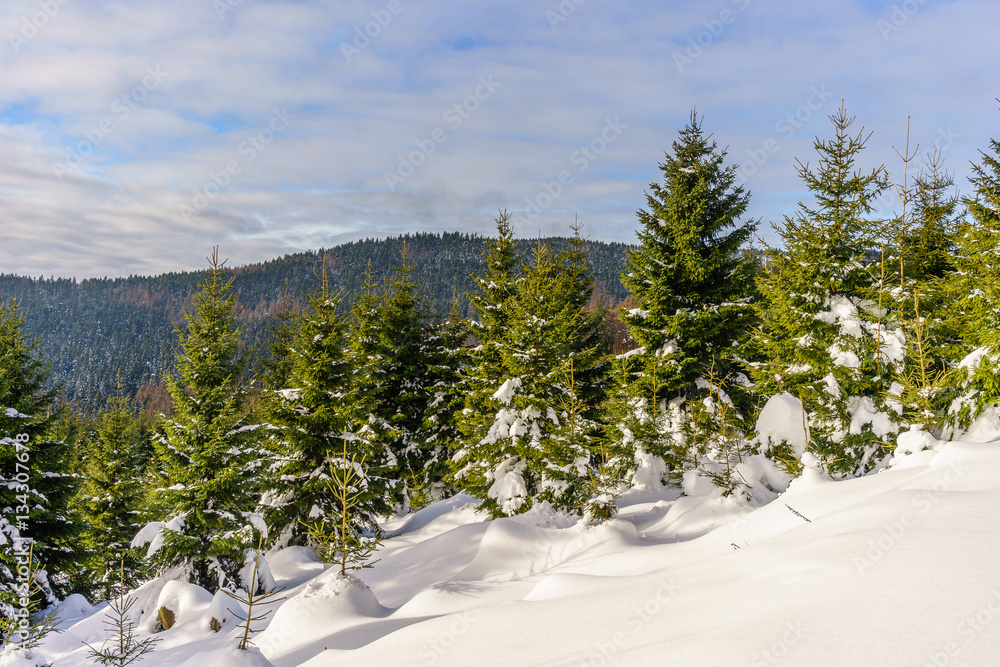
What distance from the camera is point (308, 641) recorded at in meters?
7.34

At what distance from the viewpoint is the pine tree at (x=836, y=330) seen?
500 inches

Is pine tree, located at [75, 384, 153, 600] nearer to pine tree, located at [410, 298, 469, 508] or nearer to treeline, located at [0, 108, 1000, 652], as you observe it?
treeline, located at [0, 108, 1000, 652]

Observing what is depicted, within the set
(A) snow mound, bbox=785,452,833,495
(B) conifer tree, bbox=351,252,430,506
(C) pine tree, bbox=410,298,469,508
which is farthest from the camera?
(C) pine tree, bbox=410,298,469,508

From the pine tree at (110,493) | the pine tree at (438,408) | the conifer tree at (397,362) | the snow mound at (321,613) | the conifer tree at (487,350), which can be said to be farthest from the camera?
the pine tree at (110,493)

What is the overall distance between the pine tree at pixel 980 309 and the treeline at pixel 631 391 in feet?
0.19

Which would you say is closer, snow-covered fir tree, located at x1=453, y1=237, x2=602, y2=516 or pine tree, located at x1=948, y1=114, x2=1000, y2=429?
pine tree, located at x1=948, y1=114, x2=1000, y2=429

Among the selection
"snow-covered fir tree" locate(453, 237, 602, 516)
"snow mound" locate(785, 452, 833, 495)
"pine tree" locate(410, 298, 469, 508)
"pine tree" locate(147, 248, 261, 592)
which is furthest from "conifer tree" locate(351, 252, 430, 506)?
"snow mound" locate(785, 452, 833, 495)

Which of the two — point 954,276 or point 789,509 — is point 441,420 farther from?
point 954,276

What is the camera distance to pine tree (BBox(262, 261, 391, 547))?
1564cm

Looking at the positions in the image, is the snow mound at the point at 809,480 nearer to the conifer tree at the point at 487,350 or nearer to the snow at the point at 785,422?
the snow at the point at 785,422

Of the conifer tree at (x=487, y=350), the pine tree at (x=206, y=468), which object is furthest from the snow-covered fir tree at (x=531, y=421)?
the pine tree at (x=206, y=468)

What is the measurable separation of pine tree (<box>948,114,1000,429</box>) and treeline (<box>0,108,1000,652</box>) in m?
0.06

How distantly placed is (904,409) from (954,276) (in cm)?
364

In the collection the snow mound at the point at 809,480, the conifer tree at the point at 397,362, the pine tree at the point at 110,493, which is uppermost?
the conifer tree at the point at 397,362
